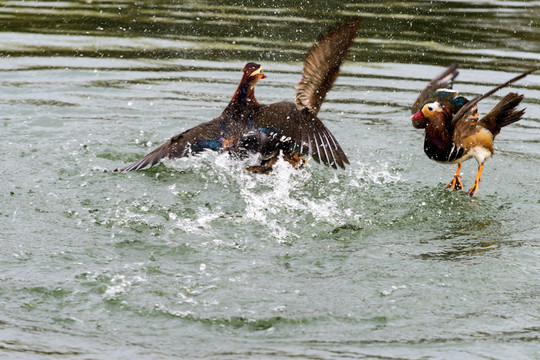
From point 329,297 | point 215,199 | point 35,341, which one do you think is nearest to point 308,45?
point 215,199

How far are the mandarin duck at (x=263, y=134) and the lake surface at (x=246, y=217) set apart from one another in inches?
6.3

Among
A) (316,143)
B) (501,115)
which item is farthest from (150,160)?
(501,115)

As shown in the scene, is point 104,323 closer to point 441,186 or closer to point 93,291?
point 93,291

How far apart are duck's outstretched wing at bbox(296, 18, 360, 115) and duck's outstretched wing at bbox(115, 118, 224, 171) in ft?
3.16

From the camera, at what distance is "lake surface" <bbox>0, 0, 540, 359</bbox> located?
172 inches

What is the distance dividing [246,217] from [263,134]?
108 centimetres

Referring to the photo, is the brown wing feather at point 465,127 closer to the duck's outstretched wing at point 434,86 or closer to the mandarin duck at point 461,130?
the mandarin duck at point 461,130

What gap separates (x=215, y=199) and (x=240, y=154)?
0.61 metres

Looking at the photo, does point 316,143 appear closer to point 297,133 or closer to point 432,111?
point 297,133

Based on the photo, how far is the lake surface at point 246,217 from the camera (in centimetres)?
438

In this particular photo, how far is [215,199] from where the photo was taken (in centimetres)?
655

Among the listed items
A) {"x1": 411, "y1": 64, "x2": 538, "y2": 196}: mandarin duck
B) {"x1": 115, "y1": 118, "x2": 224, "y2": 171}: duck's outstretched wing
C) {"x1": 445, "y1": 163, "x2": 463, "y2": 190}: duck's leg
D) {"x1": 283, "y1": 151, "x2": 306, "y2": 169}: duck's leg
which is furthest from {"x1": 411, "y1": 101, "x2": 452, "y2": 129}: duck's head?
{"x1": 115, "y1": 118, "x2": 224, "y2": 171}: duck's outstretched wing

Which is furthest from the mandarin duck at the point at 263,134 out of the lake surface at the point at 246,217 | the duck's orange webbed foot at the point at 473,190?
the duck's orange webbed foot at the point at 473,190

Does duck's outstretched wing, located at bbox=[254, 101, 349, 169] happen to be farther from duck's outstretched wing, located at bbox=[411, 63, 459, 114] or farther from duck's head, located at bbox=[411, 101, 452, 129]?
duck's outstretched wing, located at bbox=[411, 63, 459, 114]
